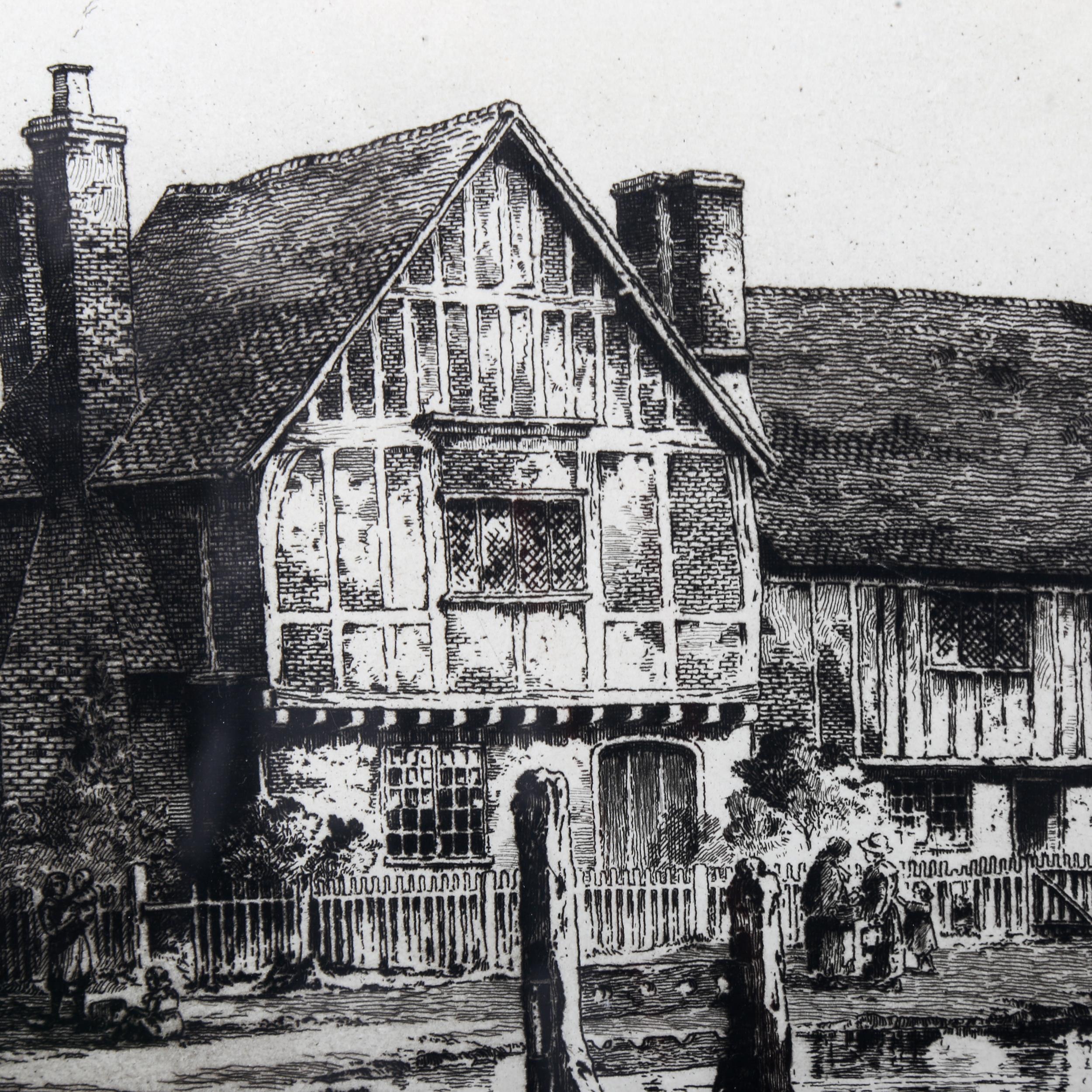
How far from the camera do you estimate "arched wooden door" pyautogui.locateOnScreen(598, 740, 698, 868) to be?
8.59 meters

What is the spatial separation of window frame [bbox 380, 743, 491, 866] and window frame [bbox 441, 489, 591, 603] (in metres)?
0.78

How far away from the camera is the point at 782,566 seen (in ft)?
33.1

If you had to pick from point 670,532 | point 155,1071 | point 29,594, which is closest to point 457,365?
point 670,532

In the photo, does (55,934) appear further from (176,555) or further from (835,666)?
(835,666)

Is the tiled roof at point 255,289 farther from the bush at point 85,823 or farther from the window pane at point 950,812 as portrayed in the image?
the window pane at point 950,812

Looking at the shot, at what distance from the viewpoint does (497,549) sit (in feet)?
29.0

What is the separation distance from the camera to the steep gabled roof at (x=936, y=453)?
10.0m

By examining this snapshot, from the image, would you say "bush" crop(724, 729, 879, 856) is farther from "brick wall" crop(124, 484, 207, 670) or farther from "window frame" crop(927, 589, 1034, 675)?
"brick wall" crop(124, 484, 207, 670)

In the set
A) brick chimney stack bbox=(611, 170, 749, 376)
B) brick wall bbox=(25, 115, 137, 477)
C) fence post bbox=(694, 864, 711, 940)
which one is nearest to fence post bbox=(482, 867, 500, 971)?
fence post bbox=(694, 864, 711, 940)

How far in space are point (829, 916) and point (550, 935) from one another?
159cm

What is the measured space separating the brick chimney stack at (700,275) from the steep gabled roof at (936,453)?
0.74 feet

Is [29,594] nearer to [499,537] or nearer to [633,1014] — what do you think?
[499,537]

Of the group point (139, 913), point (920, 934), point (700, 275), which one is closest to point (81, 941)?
point (139, 913)

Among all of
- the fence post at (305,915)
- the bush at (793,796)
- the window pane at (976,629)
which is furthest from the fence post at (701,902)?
the window pane at (976,629)
